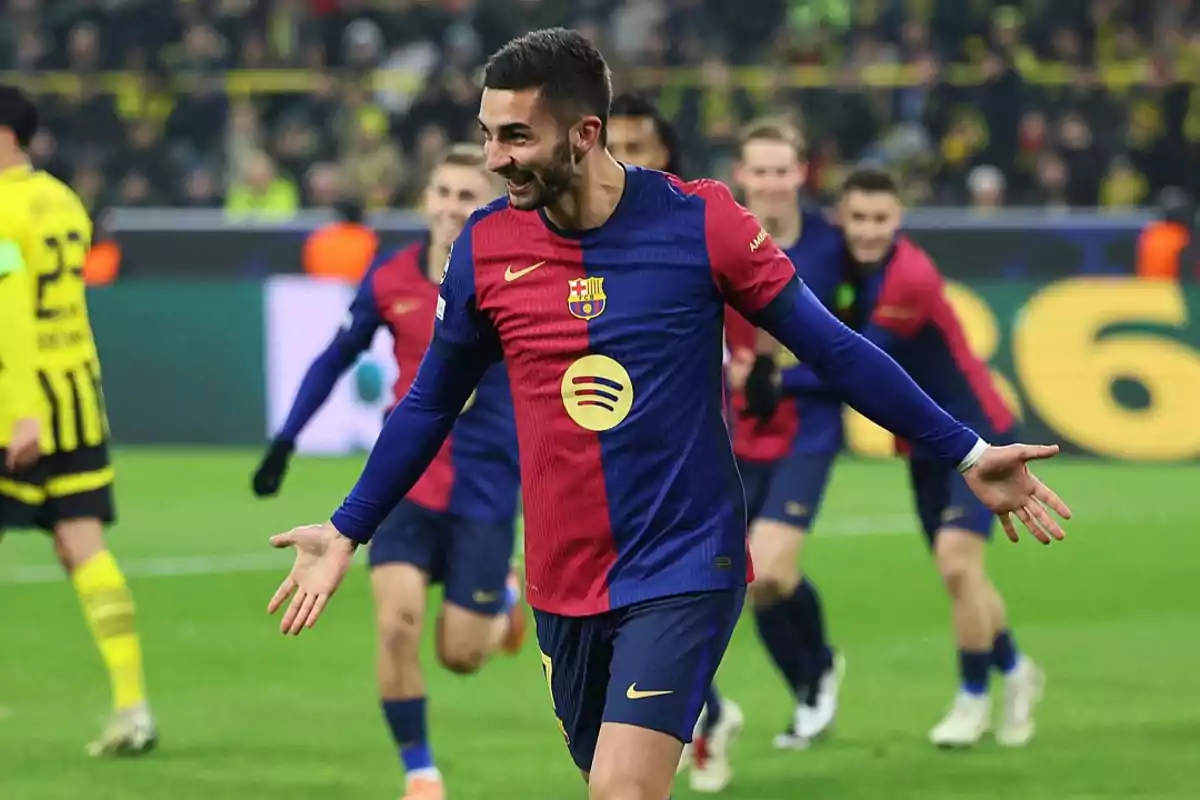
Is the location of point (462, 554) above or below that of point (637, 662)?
below

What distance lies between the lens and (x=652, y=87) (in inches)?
952

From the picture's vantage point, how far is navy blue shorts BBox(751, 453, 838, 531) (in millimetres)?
8930

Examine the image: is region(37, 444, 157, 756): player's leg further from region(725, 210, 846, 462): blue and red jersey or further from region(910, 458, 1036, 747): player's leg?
region(910, 458, 1036, 747): player's leg

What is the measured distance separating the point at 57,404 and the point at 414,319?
1.52 metres

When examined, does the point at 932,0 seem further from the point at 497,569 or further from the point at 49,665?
the point at 497,569

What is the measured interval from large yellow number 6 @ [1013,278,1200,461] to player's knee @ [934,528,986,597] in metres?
9.06

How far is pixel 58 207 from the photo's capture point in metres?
8.73

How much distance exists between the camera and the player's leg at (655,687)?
511 centimetres

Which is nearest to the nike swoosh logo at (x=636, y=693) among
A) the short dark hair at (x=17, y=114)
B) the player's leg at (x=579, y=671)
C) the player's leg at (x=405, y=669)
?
the player's leg at (x=579, y=671)

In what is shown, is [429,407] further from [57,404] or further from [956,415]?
[956,415]

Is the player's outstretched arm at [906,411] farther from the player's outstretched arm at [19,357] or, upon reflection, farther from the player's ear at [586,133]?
the player's outstretched arm at [19,357]

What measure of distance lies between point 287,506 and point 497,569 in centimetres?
831

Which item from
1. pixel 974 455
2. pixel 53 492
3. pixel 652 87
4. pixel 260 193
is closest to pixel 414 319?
pixel 53 492

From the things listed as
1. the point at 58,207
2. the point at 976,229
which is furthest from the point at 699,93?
the point at 58,207
